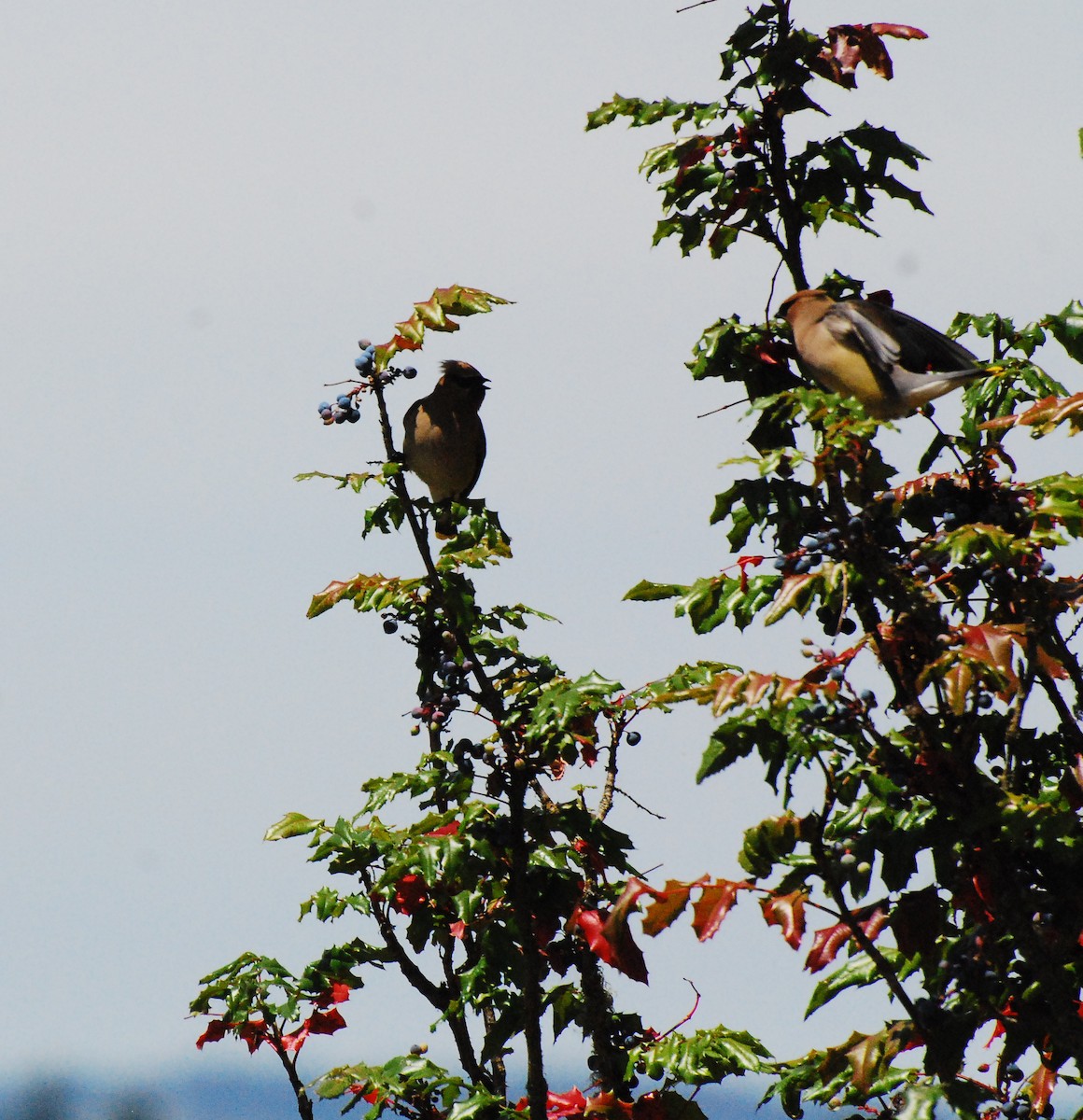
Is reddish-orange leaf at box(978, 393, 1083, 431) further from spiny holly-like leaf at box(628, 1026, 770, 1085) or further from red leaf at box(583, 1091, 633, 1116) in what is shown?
red leaf at box(583, 1091, 633, 1116)

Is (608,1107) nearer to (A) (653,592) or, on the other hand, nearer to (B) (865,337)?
(A) (653,592)

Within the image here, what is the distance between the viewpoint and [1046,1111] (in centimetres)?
436

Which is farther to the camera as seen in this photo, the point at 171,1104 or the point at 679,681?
the point at 171,1104

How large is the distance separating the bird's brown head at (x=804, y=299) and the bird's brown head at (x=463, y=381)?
2.54 meters

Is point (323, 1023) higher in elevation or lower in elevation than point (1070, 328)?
lower

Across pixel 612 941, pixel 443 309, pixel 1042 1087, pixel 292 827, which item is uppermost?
pixel 443 309

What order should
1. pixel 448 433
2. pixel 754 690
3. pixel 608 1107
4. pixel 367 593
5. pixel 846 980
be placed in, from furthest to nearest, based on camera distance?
pixel 448 433 → pixel 367 593 → pixel 608 1107 → pixel 846 980 → pixel 754 690

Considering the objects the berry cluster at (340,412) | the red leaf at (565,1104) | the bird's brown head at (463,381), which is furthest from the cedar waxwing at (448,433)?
the red leaf at (565,1104)

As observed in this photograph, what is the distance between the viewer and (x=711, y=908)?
3.71 m

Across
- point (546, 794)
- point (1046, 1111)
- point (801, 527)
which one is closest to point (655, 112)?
point (801, 527)

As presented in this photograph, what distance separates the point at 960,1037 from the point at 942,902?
40 centimetres

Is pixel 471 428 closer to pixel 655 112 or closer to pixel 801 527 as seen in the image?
pixel 655 112

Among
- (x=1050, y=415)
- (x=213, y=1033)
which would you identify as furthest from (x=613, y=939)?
(x=213, y=1033)

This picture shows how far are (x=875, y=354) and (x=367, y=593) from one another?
1.89 metres
